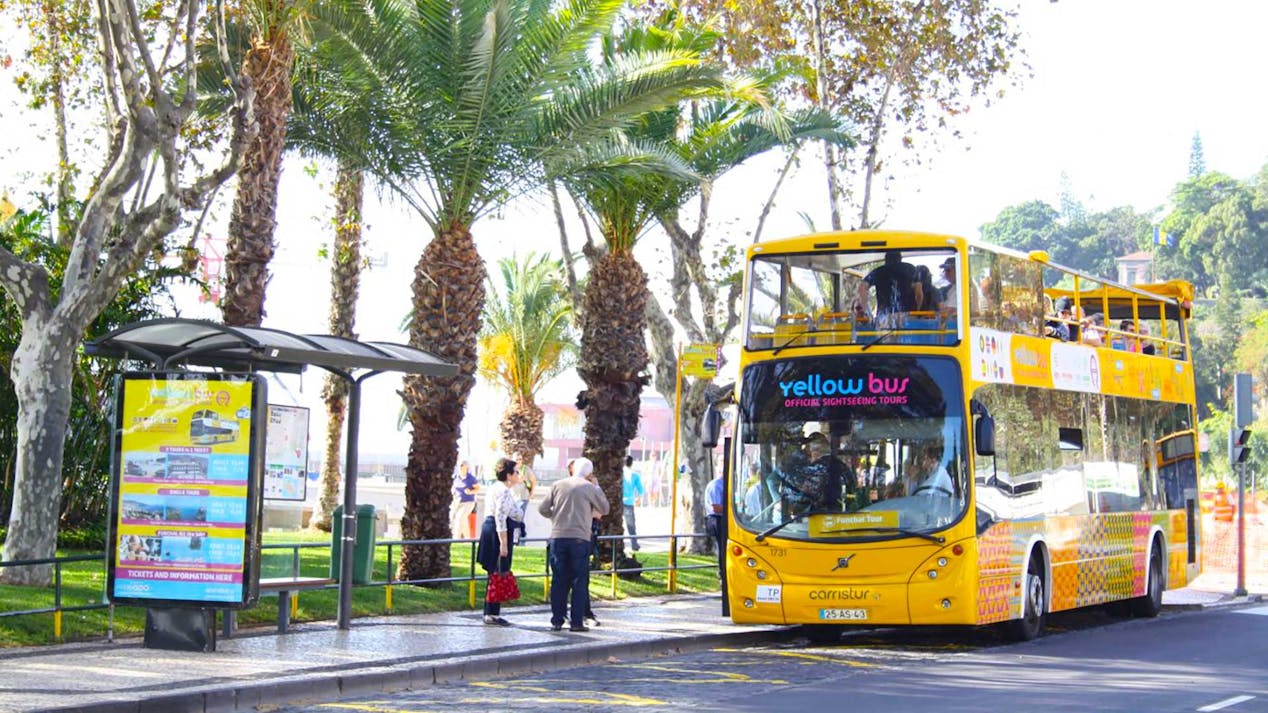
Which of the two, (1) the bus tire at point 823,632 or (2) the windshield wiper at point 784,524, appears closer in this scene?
(2) the windshield wiper at point 784,524

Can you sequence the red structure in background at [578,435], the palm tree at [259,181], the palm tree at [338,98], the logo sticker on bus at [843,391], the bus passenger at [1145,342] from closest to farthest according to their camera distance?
the logo sticker on bus at [843,391] → the palm tree at [259,181] → the palm tree at [338,98] → the bus passenger at [1145,342] → the red structure in background at [578,435]

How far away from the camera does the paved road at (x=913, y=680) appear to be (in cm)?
1177

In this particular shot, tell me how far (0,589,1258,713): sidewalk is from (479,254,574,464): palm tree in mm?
27632

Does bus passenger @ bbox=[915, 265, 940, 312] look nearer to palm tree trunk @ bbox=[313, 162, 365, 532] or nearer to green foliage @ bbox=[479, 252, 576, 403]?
palm tree trunk @ bbox=[313, 162, 365, 532]

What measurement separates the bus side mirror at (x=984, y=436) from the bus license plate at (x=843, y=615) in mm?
1914

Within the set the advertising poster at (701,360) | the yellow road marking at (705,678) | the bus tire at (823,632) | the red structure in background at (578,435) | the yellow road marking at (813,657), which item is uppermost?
the red structure in background at (578,435)

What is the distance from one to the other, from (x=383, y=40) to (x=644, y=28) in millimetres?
6364

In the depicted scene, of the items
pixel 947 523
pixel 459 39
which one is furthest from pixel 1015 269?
pixel 459 39

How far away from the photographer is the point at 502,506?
16609mm

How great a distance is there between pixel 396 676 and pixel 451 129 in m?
8.22

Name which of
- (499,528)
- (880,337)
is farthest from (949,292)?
(499,528)

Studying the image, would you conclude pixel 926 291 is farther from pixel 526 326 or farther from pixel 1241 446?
pixel 526 326

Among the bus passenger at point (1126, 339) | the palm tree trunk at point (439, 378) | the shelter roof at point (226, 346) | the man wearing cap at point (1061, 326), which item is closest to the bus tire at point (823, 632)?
the man wearing cap at point (1061, 326)

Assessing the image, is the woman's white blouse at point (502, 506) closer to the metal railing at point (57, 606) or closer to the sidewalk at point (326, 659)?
the sidewalk at point (326, 659)
